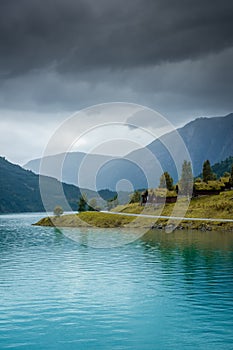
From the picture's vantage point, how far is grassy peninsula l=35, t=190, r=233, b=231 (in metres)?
129

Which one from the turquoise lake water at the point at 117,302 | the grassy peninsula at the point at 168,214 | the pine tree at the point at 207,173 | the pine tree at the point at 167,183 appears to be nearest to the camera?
the turquoise lake water at the point at 117,302

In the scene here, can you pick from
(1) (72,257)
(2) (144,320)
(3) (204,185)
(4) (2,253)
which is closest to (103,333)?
(2) (144,320)

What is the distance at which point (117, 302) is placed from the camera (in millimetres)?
37531

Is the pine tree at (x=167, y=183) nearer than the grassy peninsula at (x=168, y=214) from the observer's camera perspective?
No

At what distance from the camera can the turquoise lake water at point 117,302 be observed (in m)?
27.6

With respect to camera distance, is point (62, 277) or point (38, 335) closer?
point (38, 335)

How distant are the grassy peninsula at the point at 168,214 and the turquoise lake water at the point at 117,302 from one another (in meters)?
61.7

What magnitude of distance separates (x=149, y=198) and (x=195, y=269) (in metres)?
135

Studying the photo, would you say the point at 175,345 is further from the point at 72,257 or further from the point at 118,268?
the point at 72,257

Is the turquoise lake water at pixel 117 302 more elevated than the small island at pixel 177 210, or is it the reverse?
the small island at pixel 177 210

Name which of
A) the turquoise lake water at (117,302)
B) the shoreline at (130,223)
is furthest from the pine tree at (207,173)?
the turquoise lake water at (117,302)

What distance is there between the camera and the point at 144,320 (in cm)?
3188

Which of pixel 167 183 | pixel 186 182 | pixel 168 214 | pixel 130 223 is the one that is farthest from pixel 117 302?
pixel 167 183

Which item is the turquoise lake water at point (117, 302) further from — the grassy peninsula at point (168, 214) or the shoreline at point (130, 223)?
the grassy peninsula at point (168, 214)
